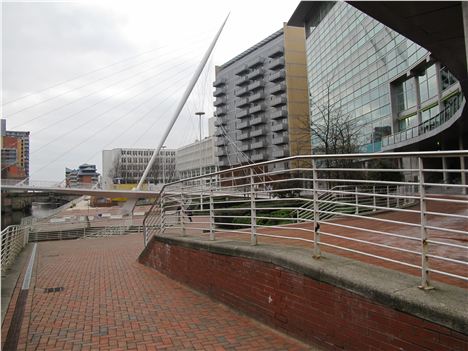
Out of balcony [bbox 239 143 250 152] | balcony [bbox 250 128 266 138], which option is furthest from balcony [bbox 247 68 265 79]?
balcony [bbox 239 143 250 152]

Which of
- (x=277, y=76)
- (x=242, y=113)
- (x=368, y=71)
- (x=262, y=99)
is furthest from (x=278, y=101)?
(x=368, y=71)

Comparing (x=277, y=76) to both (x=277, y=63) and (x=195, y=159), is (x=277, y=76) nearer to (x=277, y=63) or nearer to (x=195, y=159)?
(x=277, y=63)

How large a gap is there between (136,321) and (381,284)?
3.56 metres

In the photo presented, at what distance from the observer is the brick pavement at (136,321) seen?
4906mm

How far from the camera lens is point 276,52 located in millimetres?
94000

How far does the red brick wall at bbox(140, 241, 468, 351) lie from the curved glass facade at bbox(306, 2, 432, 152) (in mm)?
31867

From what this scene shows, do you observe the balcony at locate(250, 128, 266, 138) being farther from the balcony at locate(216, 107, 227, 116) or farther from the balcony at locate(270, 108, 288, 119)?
the balcony at locate(216, 107, 227, 116)

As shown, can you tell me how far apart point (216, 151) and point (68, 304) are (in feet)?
346

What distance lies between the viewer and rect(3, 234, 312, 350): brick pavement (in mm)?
4906

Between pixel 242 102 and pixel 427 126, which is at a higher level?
pixel 242 102

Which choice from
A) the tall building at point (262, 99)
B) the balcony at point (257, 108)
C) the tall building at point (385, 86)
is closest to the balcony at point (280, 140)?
the tall building at point (262, 99)

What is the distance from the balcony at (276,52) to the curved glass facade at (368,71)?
3204 centimetres

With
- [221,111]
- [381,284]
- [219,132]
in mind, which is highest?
[221,111]

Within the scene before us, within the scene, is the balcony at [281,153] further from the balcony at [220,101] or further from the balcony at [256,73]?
the balcony at [220,101]
